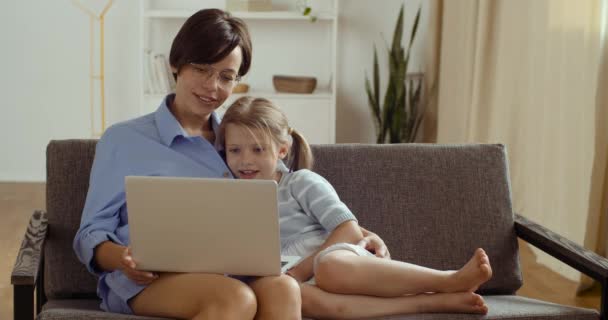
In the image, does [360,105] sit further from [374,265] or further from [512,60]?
[374,265]

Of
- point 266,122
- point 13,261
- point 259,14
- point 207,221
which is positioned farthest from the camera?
point 259,14

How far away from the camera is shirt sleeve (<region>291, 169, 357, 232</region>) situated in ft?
6.91

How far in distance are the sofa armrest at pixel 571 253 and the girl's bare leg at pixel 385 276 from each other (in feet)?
0.81

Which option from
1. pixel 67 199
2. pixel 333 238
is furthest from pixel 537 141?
pixel 67 199

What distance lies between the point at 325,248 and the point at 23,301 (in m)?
0.68

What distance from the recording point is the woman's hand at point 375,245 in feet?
6.87

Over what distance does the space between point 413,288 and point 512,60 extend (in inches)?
96.1

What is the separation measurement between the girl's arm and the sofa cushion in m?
0.24

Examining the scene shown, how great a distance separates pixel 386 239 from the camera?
2.32 m

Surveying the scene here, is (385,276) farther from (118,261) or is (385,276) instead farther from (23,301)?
(23,301)

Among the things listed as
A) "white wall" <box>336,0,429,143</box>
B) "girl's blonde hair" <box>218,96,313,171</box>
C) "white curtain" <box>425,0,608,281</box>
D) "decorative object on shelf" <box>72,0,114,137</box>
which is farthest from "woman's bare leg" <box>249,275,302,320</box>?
"decorative object on shelf" <box>72,0,114,137</box>

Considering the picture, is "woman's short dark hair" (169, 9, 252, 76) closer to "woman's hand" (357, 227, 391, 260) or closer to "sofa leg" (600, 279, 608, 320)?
"woman's hand" (357, 227, 391, 260)

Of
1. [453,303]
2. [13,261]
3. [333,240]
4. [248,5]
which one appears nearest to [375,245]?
[333,240]

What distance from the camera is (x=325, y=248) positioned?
208 centimetres
